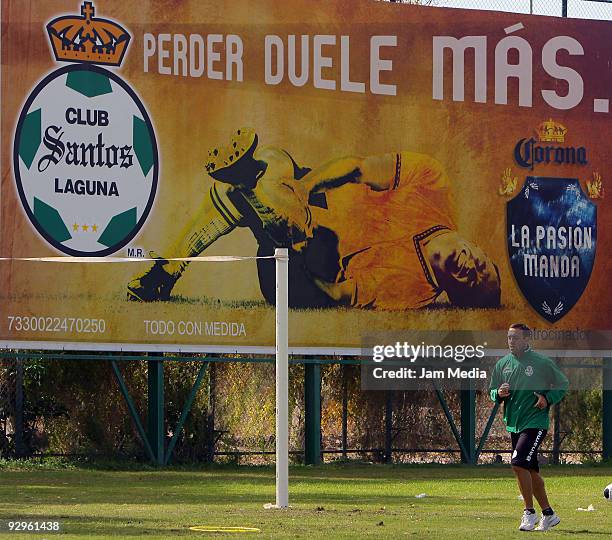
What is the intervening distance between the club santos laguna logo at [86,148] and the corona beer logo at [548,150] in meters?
7.03

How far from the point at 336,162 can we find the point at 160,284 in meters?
3.83

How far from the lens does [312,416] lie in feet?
87.7

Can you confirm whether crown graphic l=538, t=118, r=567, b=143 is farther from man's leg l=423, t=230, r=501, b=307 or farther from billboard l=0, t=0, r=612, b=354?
man's leg l=423, t=230, r=501, b=307

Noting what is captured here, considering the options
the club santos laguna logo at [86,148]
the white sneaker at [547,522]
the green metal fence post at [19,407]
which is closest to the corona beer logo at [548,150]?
the club santos laguna logo at [86,148]

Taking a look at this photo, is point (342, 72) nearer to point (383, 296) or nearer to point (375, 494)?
point (383, 296)

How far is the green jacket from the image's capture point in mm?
14109

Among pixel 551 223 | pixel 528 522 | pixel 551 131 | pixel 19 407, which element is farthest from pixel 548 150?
pixel 528 522

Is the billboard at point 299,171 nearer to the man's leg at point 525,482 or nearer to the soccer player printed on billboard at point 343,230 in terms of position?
the soccer player printed on billboard at point 343,230

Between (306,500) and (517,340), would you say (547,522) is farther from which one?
(306,500)

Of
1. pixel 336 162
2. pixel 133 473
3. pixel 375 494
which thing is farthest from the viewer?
pixel 336 162

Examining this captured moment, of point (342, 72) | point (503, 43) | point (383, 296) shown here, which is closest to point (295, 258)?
point (383, 296)

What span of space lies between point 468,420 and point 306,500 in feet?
34.0

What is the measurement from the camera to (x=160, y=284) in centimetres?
2517

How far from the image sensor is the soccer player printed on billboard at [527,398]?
14.1 meters
